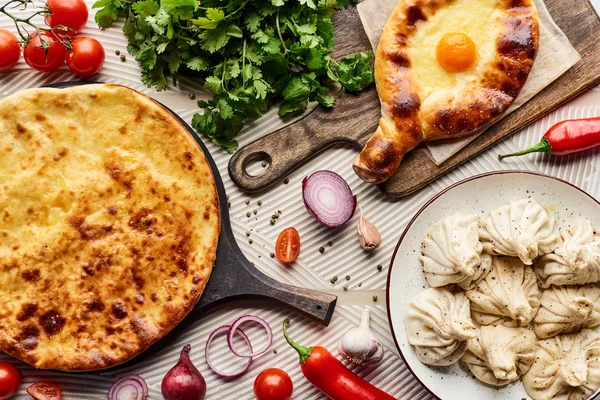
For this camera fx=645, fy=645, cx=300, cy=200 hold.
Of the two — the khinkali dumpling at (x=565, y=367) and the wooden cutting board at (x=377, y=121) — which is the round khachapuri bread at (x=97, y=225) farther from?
the khinkali dumpling at (x=565, y=367)

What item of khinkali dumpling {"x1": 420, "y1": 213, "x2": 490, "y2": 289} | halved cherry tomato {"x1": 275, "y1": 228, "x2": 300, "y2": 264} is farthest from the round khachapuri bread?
khinkali dumpling {"x1": 420, "y1": 213, "x2": 490, "y2": 289}

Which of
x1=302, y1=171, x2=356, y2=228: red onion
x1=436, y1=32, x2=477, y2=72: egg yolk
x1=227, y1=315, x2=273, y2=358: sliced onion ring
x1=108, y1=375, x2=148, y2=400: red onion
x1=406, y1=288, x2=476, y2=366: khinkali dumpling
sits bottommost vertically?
x1=108, y1=375, x2=148, y2=400: red onion

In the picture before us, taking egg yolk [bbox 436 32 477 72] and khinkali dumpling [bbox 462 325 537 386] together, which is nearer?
khinkali dumpling [bbox 462 325 537 386]

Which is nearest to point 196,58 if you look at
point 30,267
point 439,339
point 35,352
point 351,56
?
point 351,56

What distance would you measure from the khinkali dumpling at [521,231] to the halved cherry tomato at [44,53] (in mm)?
2795

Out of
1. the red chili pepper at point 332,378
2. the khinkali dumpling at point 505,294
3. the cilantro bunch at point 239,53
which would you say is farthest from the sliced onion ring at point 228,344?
the khinkali dumpling at point 505,294

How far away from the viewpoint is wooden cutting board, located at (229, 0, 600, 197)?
4.05 meters

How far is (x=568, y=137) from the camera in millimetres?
3996

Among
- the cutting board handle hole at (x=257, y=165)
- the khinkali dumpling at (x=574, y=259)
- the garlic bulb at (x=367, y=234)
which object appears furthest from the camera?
the cutting board handle hole at (x=257, y=165)

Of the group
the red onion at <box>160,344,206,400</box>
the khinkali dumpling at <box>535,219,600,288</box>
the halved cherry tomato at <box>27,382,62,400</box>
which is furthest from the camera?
the halved cherry tomato at <box>27,382,62,400</box>

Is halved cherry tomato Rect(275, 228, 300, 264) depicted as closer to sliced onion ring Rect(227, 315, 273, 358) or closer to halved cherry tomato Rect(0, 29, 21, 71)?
sliced onion ring Rect(227, 315, 273, 358)

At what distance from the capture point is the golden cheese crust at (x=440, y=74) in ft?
12.7

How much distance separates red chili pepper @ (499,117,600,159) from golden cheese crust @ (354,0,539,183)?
339mm

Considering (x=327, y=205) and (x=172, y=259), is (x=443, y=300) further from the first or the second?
(x=172, y=259)
